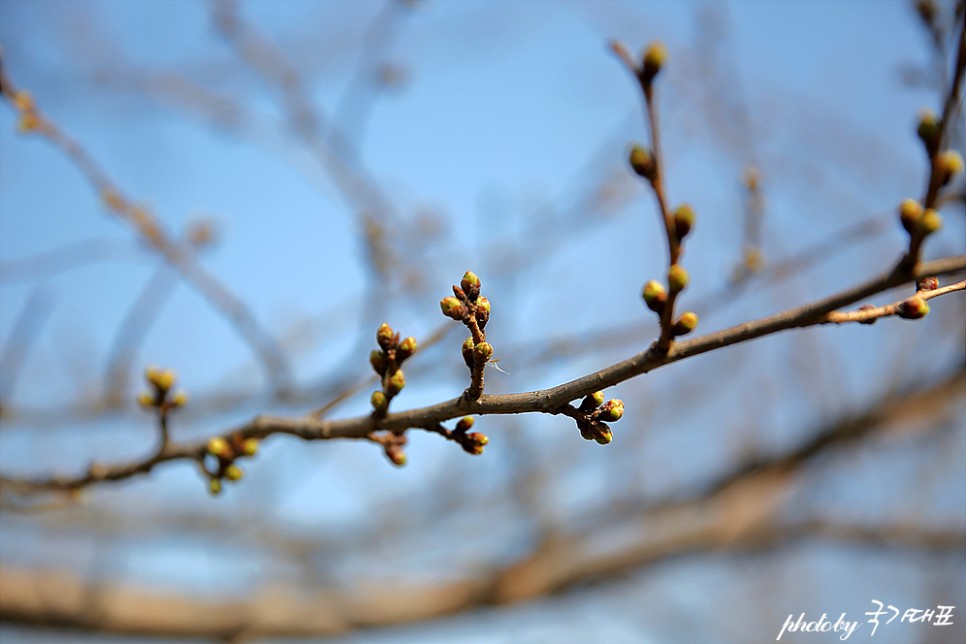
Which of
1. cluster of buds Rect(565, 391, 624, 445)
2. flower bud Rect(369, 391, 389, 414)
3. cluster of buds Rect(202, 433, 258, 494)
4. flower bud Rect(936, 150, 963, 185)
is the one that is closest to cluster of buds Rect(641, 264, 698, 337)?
cluster of buds Rect(565, 391, 624, 445)

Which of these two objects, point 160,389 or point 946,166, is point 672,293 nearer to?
point 946,166

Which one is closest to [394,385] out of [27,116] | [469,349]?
[469,349]

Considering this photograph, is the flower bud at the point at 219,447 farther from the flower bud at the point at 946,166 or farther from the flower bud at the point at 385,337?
the flower bud at the point at 946,166

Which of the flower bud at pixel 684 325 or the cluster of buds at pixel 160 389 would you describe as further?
the cluster of buds at pixel 160 389

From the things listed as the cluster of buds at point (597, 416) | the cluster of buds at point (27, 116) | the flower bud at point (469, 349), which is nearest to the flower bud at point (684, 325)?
the cluster of buds at point (597, 416)

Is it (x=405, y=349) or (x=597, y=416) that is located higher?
(x=405, y=349)

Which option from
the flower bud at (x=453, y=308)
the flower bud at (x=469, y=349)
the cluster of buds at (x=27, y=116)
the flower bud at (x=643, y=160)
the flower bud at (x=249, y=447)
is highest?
the cluster of buds at (x=27, y=116)

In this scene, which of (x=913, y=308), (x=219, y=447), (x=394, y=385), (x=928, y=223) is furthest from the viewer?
(x=219, y=447)
